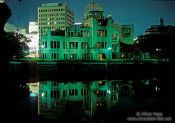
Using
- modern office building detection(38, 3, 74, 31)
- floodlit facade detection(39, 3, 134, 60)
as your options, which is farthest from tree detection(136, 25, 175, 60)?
modern office building detection(38, 3, 74, 31)

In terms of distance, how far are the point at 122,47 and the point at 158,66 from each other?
22.1m

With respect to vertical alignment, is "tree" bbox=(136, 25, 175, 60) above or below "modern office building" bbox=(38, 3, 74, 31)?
below

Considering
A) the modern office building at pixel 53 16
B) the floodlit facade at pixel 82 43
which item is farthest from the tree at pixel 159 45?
the modern office building at pixel 53 16

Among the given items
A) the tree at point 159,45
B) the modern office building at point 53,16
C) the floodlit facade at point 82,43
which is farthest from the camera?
the modern office building at point 53,16

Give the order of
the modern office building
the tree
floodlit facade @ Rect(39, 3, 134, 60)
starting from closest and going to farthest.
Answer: the tree, floodlit facade @ Rect(39, 3, 134, 60), the modern office building

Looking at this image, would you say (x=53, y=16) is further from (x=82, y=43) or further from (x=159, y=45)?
(x=159, y=45)

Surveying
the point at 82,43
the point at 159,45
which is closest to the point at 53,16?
the point at 82,43

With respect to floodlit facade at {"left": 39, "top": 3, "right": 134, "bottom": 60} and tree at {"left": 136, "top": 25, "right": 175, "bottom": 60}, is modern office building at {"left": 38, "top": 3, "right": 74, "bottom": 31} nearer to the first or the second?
tree at {"left": 136, "top": 25, "right": 175, "bottom": 60}

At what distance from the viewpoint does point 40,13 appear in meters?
109

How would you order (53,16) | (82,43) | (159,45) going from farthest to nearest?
(53,16) → (159,45) → (82,43)

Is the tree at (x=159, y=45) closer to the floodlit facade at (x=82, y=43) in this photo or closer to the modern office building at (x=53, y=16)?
the floodlit facade at (x=82, y=43)

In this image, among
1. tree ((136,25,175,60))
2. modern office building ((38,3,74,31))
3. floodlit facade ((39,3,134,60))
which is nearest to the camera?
tree ((136,25,175,60))

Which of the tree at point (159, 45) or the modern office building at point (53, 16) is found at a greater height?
the modern office building at point (53, 16)

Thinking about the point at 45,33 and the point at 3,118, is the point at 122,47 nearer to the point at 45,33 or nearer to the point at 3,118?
the point at 45,33
